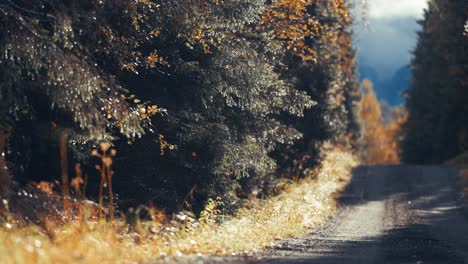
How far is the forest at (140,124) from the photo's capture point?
34.2ft

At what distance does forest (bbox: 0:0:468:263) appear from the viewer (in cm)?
1042

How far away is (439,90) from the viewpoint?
41.9 metres

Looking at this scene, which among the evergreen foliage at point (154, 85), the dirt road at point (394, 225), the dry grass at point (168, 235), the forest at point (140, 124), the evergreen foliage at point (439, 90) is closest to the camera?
the dry grass at point (168, 235)

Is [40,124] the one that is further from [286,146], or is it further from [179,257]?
[286,146]

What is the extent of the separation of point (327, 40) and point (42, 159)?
48.6 ft

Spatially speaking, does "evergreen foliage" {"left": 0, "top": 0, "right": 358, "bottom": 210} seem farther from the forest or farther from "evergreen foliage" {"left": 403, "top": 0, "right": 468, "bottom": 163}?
"evergreen foliage" {"left": 403, "top": 0, "right": 468, "bottom": 163}

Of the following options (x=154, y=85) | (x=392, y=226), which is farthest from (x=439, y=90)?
(x=154, y=85)

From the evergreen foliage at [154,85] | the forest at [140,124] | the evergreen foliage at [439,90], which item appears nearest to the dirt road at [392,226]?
the forest at [140,124]

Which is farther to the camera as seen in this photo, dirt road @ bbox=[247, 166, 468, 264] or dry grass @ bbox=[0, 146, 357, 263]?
dirt road @ bbox=[247, 166, 468, 264]

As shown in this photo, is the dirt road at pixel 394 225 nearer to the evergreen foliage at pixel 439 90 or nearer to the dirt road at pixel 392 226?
the dirt road at pixel 392 226

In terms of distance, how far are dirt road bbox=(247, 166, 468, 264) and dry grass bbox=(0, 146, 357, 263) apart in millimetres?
597

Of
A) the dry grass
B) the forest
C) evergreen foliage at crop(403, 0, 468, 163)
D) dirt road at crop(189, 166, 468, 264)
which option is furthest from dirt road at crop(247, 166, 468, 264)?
evergreen foliage at crop(403, 0, 468, 163)

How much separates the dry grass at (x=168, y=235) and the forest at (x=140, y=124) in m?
0.05

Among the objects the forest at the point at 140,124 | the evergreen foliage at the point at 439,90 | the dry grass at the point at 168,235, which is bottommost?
the dry grass at the point at 168,235
